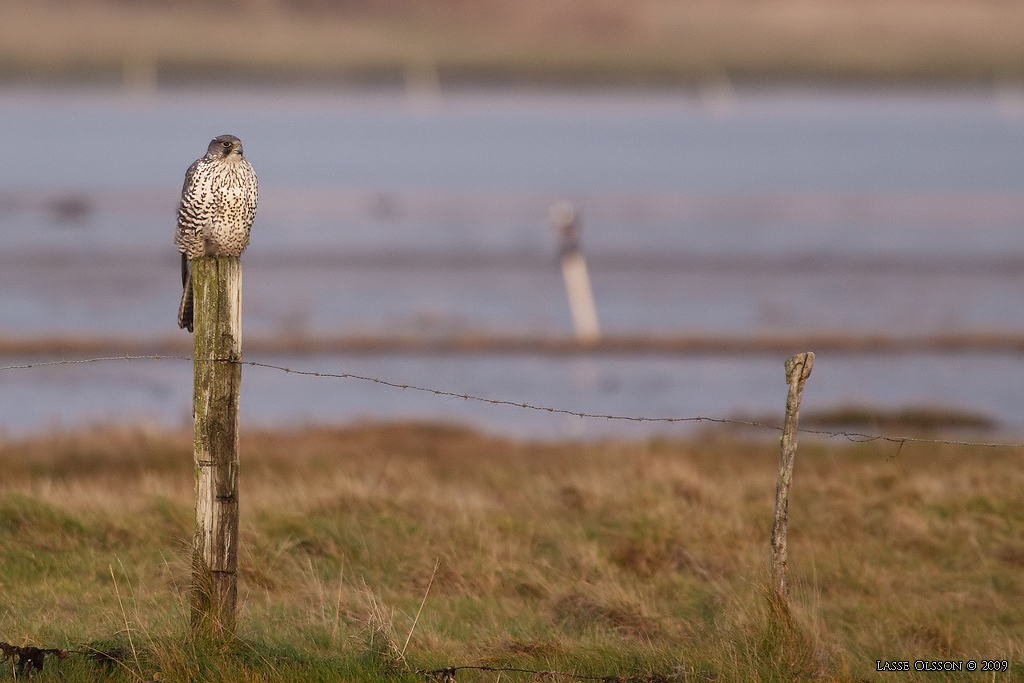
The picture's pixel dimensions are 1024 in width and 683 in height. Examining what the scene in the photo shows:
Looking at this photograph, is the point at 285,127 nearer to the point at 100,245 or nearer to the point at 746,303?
the point at 100,245

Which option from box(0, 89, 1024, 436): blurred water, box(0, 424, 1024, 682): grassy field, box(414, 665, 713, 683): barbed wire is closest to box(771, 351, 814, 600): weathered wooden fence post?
box(0, 424, 1024, 682): grassy field

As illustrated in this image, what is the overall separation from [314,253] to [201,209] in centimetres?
3361

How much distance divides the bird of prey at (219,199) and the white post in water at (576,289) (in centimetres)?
1578

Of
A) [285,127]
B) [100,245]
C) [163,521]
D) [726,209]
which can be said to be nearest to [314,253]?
[100,245]

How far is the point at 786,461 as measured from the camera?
6414 mm

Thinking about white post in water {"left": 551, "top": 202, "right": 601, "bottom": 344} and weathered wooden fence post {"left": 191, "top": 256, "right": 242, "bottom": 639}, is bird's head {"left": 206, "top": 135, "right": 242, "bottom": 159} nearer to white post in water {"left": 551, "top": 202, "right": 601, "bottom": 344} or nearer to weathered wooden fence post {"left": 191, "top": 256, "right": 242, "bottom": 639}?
weathered wooden fence post {"left": 191, "top": 256, "right": 242, "bottom": 639}

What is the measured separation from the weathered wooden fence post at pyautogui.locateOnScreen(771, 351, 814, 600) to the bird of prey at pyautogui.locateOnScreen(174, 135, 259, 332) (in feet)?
9.63

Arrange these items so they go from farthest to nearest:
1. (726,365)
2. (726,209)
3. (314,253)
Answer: (726,209) < (314,253) < (726,365)

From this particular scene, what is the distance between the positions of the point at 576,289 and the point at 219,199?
23684 millimetres

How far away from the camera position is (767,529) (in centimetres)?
909

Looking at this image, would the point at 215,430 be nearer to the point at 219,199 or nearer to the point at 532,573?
the point at 219,199

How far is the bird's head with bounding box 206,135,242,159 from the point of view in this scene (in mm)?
7391

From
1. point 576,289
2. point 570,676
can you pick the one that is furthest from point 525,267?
point 570,676

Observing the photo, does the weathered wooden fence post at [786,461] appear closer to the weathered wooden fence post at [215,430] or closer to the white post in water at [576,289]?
the weathered wooden fence post at [215,430]
